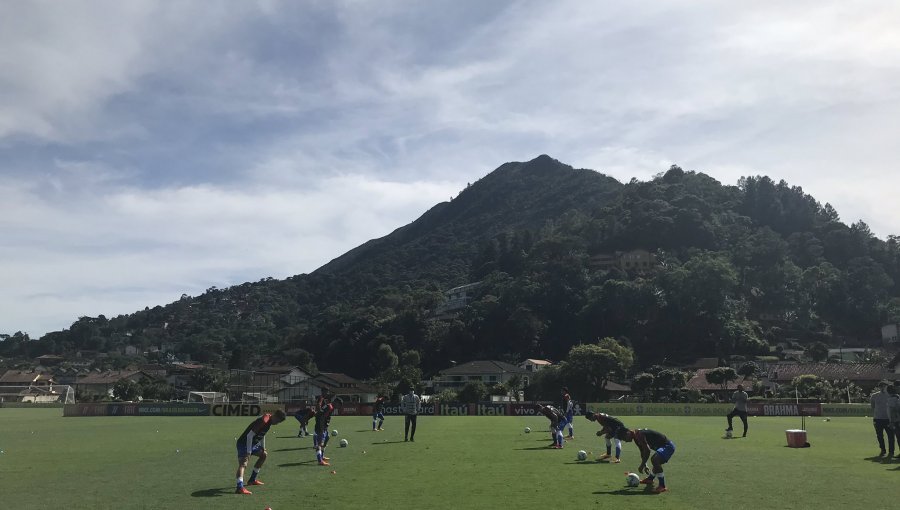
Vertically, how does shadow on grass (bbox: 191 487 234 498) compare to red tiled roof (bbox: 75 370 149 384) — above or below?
below

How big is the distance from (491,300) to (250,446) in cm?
13803

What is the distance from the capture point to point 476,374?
123250mm

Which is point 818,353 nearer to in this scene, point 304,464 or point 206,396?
point 206,396

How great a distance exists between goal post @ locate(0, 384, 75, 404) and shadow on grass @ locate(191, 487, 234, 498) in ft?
338

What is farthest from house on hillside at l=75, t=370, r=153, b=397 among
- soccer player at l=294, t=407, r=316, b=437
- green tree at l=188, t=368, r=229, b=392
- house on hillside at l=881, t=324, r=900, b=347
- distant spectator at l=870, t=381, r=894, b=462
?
distant spectator at l=870, t=381, r=894, b=462

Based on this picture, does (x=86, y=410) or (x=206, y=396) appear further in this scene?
(x=206, y=396)

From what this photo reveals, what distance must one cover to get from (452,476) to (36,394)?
133862 mm

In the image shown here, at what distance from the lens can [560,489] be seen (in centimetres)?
1450

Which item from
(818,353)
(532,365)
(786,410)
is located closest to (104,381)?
(532,365)

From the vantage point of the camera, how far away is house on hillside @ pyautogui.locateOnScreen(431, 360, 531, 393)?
121m

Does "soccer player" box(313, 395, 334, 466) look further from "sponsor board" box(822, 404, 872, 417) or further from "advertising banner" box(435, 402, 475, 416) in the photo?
"sponsor board" box(822, 404, 872, 417)

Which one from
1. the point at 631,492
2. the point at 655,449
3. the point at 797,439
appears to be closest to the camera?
the point at 631,492

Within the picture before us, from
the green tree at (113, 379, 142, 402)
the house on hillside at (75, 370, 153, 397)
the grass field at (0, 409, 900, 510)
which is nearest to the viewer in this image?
the grass field at (0, 409, 900, 510)

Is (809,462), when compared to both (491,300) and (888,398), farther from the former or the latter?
(491,300)
